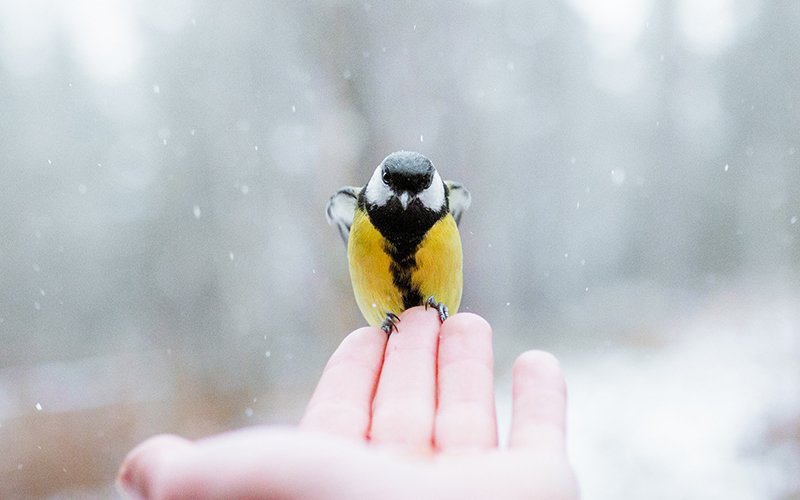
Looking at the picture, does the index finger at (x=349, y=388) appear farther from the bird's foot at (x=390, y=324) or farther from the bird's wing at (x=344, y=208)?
the bird's wing at (x=344, y=208)

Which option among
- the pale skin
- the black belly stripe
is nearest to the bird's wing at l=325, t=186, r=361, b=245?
the black belly stripe

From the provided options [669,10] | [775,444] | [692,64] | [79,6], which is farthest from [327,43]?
[775,444]

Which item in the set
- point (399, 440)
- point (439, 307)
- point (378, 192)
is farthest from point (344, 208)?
point (399, 440)

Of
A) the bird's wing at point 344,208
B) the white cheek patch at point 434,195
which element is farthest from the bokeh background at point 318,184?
the white cheek patch at point 434,195

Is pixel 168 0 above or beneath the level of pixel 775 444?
above

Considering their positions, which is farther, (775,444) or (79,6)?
(775,444)

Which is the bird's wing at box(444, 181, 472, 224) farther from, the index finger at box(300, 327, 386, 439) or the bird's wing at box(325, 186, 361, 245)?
the index finger at box(300, 327, 386, 439)

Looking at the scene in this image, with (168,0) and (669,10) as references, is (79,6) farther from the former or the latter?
(669,10)
